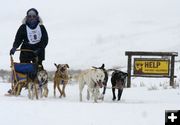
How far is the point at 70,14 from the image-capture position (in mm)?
35344

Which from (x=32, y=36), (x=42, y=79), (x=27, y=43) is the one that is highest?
(x=32, y=36)

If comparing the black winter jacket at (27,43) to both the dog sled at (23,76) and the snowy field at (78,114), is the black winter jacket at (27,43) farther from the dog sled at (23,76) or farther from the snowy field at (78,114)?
the snowy field at (78,114)

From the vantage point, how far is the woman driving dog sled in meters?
13.2

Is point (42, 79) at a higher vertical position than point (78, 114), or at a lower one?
higher

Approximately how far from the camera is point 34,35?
1340 cm

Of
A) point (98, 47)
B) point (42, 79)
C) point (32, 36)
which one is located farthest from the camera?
point (98, 47)

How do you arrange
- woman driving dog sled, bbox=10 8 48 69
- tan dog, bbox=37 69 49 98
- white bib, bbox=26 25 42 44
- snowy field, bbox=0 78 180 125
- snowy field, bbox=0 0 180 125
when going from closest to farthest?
snowy field, bbox=0 78 180 125, snowy field, bbox=0 0 180 125, tan dog, bbox=37 69 49 98, woman driving dog sled, bbox=10 8 48 69, white bib, bbox=26 25 42 44

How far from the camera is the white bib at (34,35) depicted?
13.3 metres

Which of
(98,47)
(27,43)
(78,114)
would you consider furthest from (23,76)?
(98,47)

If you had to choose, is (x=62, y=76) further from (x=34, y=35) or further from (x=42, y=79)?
(x=34, y=35)

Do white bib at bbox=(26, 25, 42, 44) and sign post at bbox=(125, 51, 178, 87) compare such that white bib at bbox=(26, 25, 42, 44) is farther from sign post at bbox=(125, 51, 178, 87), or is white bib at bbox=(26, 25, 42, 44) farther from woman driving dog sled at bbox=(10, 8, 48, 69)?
sign post at bbox=(125, 51, 178, 87)

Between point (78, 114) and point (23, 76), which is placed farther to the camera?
point (23, 76)

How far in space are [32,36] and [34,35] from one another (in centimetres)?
5

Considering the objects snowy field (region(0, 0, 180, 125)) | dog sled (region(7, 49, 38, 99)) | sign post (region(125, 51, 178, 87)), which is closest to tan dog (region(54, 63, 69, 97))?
snowy field (region(0, 0, 180, 125))
